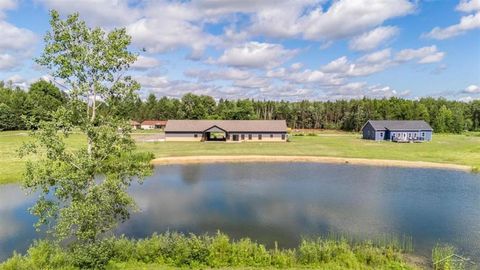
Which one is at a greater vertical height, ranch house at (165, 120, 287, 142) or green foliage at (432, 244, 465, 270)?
ranch house at (165, 120, 287, 142)

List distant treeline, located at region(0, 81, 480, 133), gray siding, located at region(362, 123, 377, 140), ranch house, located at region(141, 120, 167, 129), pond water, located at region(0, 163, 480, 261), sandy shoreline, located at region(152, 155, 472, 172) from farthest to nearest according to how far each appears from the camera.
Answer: ranch house, located at region(141, 120, 167, 129)
distant treeline, located at region(0, 81, 480, 133)
gray siding, located at region(362, 123, 377, 140)
sandy shoreline, located at region(152, 155, 472, 172)
pond water, located at region(0, 163, 480, 261)

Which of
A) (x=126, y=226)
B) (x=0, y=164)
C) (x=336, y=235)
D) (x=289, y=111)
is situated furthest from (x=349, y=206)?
(x=289, y=111)

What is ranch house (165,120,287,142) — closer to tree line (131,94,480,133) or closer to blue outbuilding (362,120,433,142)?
blue outbuilding (362,120,433,142)

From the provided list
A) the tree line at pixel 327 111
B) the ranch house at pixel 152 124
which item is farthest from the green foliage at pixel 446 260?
the ranch house at pixel 152 124

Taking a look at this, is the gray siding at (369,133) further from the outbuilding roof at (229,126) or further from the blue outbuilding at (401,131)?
the outbuilding roof at (229,126)

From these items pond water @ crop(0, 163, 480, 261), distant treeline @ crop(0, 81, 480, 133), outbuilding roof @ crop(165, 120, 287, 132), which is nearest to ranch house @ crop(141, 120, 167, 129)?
distant treeline @ crop(0, 81, 480, 133)

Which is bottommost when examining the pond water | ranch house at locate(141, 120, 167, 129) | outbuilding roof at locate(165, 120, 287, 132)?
the pond water

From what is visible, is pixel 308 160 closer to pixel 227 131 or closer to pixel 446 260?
pixel 227 131
